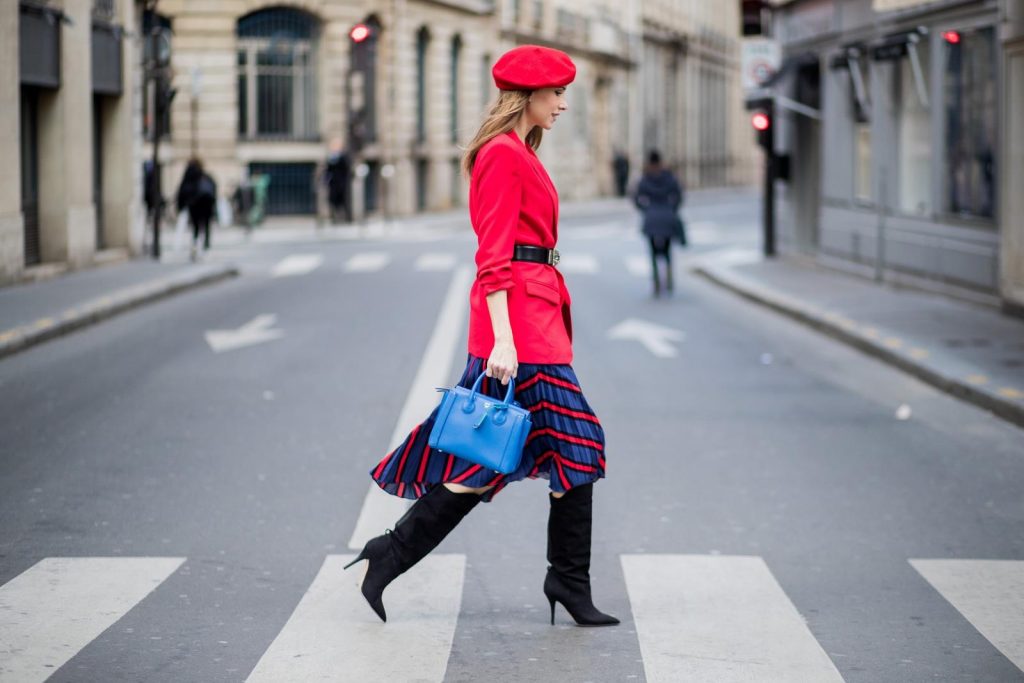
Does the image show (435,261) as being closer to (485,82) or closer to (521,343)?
(521,343)

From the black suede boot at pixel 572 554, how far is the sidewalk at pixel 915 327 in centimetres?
547

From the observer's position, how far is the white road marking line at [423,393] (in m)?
7.32

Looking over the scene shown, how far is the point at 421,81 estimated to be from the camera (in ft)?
159

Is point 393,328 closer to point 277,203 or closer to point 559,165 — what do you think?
point 277,203

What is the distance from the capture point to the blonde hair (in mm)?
5262

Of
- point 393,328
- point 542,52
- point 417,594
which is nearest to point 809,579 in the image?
point 417,594

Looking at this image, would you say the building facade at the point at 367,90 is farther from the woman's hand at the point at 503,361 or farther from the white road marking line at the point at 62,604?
the woman's hand at the point at 503,361

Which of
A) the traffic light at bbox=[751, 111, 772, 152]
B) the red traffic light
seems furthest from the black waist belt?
the red traffic light

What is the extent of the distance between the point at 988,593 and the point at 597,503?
2.17 m

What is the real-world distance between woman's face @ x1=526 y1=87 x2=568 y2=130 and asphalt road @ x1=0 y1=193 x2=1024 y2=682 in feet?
5.36

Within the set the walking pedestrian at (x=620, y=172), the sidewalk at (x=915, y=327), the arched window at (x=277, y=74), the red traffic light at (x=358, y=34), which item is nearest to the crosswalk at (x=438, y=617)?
the sidewalk at (x=915, y=327)

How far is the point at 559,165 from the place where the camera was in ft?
199

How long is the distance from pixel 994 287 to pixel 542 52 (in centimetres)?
1278

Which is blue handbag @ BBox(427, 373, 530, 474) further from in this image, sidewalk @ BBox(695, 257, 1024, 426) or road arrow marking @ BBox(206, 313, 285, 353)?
road arrow marking @ BBox(206, 313, 285, 353)
